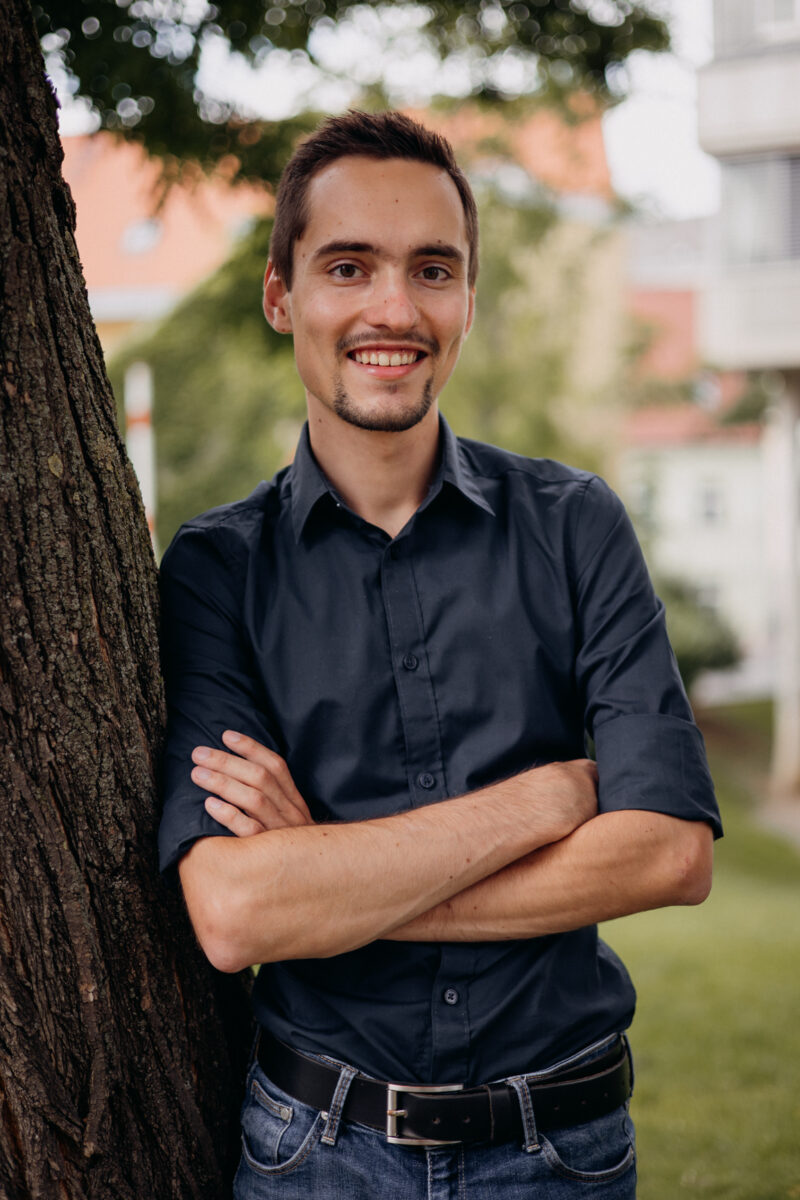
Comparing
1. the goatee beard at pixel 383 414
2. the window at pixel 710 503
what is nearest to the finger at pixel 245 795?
the goatee beard at pixel 383 414

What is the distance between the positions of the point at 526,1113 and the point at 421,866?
0.41 metres

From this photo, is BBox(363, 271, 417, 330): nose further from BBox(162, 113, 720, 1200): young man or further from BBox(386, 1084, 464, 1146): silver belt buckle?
BBox(386, 1084, 464, 1146): silver belt buckle

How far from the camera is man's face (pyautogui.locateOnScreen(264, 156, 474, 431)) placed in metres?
2.10

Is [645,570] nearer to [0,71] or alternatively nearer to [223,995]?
[223,995]

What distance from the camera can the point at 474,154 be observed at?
17672mm

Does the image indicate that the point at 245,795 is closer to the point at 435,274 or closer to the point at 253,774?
the point at 253,774

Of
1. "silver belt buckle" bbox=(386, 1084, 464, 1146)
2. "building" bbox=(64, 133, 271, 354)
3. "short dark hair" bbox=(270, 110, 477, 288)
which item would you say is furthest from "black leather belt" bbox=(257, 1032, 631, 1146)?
"building" bbox=(64, 133, 271, 354)

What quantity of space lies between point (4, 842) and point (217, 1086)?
2.02 ft

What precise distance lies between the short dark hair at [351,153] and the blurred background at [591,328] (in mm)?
1608

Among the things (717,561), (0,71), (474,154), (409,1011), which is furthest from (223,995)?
(717,561)

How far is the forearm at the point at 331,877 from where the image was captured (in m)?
1.82

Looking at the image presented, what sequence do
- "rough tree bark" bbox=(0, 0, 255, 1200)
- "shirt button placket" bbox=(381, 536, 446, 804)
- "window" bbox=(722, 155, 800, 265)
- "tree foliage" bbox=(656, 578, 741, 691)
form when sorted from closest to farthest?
"rough tree bark" bbox=(0, 0, 255, 1200), "shirt button placket" bbox=(381, 536, 446, 804), "window" bbox=(722, 155, 800, 265), "tree foliage" bbox=(656, 578, 741, 691)

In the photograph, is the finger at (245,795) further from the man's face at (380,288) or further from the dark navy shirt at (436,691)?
the man's face at (380,288)

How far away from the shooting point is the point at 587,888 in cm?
191
